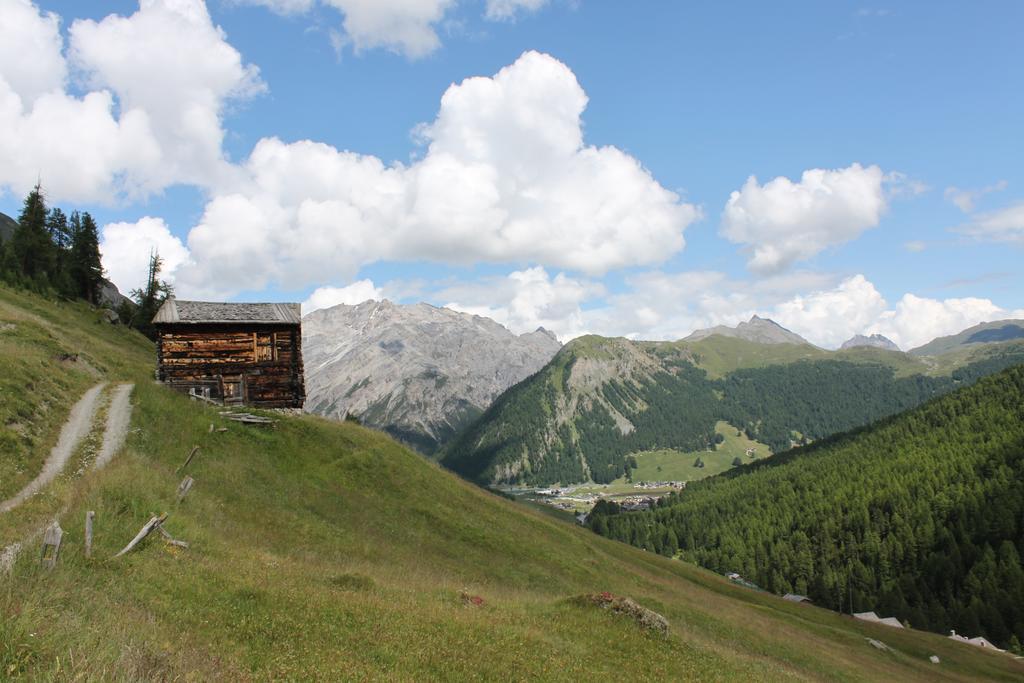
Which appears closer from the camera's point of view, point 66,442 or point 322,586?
point 322,586

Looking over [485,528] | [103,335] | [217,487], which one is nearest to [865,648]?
[485,528]

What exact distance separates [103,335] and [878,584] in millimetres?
210821

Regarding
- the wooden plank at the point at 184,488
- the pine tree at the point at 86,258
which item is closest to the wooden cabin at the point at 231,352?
the wooden plank at the point at 184,488

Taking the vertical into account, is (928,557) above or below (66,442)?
below

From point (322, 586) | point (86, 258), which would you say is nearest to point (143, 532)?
point (322, 586)

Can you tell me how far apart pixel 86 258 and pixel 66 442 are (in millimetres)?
82395

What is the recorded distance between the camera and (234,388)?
4912 centimetres

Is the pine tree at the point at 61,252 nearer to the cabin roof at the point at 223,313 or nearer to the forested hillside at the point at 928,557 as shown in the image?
the cabin roof at the point at 223,313

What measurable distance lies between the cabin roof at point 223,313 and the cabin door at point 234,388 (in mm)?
5116

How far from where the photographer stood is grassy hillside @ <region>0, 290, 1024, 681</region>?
40.8ft

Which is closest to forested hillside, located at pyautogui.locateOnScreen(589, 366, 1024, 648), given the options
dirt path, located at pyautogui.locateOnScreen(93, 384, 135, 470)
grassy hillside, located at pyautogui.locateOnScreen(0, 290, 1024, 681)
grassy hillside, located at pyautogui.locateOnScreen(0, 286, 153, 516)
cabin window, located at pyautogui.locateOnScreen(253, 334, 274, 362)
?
grassy hillside, located at pyautogui.locateOnScreen(0, 290, 1024, 681)

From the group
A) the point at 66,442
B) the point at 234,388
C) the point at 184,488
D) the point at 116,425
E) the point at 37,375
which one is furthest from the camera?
the point at 234,388

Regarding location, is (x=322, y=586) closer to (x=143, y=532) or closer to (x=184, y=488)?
(x=143, y=532)

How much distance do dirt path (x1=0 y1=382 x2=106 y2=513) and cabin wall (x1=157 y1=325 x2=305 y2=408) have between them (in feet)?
21.5
